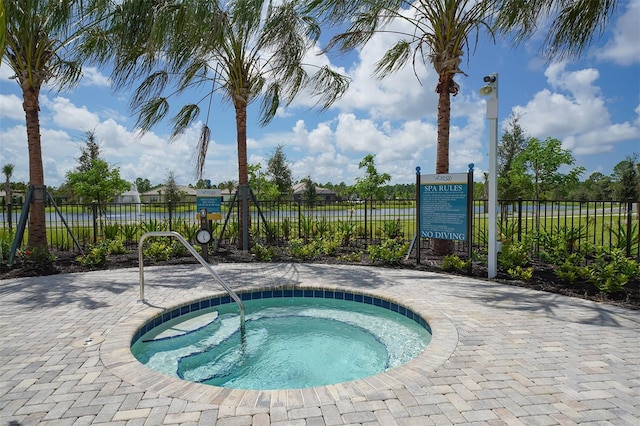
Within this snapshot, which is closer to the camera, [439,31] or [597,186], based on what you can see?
[439,31]

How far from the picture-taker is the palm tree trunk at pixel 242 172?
9.31m

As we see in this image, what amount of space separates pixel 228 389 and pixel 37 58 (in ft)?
27.4

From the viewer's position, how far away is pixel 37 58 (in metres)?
7.73

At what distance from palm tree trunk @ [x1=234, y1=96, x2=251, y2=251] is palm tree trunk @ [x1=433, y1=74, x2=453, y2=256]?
4.48 metres

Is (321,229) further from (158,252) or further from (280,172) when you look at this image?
(280,172)

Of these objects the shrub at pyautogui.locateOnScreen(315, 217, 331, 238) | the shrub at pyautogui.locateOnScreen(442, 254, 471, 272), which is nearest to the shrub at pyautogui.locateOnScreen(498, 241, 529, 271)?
the shrub at pyautogui.locateOnScreen(442, 254, 471, 272)

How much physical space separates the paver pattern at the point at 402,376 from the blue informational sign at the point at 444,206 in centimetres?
207

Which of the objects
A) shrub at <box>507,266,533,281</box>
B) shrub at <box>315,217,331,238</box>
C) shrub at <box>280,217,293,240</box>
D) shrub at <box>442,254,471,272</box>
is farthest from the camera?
shrub at <box>280,217,293,240</box>

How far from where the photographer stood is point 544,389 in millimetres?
2654

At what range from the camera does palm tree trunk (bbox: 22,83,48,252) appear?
7.85 meters

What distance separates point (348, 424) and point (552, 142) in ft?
46.4

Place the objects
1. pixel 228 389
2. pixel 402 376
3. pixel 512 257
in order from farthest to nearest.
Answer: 1. pixel 512 257
2. pixel 402 376
3. pixel 228 389

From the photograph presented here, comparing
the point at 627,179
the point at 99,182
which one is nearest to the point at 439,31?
the point at 99,182

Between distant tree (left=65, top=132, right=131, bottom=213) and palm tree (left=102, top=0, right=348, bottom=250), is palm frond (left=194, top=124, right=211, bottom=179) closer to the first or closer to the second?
palm tree (left=102, top=0, right=348, bottom=250)
